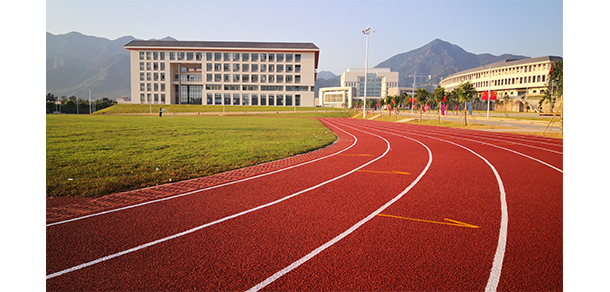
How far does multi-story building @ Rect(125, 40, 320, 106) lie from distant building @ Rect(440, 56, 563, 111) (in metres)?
43.1

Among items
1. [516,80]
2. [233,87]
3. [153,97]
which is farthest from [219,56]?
[516,80]

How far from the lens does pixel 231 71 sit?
291 feet

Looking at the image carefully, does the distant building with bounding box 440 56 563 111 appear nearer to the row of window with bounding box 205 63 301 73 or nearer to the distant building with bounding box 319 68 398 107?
the row of window with bounding box 205 63 301 73

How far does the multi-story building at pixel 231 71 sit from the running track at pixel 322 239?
276 feet

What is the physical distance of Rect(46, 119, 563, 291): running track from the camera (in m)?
3.27

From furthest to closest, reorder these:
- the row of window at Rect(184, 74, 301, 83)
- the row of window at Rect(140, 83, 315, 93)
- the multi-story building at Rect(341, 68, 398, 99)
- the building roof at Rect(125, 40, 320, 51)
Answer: the multi-story building at Rect(341, 68, 398, 99)
the row of window at Rect(184, 74, 301, 83)
the row of window at Rect(140, 83, 315, 93)
the building roof at Rect(125, 40, 320, 51)

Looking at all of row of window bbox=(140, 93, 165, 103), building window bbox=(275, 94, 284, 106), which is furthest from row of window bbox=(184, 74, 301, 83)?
row of window bbox=(140, 93, 165, 103)

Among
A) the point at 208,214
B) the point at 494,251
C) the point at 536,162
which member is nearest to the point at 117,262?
the point at 208,214

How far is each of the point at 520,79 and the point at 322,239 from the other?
93.1 m

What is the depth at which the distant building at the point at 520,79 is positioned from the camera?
70.7m

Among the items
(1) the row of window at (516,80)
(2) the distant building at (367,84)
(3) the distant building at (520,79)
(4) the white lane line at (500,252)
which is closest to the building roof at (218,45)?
(3) the distant building at (520,79)

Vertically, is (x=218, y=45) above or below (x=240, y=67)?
above

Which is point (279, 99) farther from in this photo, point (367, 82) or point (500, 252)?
point (500, 252)
